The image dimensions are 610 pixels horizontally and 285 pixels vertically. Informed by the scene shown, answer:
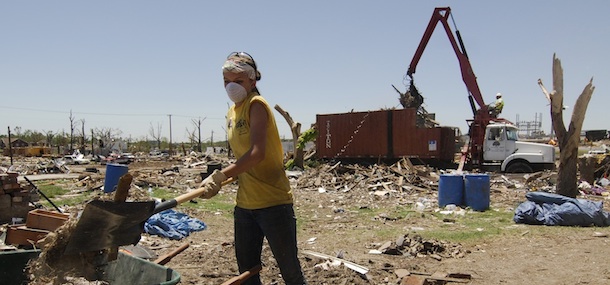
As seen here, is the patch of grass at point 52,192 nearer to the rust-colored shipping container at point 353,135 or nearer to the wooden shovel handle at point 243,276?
the wooden shovel handle at point 243,276

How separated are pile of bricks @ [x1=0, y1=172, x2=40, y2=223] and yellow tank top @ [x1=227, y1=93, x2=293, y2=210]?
570 centimetres

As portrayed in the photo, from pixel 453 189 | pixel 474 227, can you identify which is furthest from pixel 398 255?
pixel 453 189

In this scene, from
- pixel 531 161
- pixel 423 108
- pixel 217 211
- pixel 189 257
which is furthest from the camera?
pixel 423 108

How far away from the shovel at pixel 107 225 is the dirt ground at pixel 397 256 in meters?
2.13

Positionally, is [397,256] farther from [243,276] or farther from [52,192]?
[52,192]

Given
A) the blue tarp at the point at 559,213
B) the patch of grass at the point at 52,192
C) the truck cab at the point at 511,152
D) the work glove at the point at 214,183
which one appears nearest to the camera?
the work glove at the point at 214,183

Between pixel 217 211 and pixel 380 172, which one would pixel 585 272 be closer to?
pixel 217 211

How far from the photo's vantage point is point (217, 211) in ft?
32.6

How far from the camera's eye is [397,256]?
19.5 feet

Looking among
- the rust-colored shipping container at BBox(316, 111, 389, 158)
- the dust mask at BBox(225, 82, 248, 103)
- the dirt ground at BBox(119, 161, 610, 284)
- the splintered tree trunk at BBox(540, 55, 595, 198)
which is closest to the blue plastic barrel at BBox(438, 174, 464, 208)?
the dirt ground at BBox(119, 161, 610, 284)

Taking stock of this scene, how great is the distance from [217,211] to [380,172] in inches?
275

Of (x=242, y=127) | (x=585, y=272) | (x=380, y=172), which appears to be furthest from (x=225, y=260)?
(x=380, y=172)

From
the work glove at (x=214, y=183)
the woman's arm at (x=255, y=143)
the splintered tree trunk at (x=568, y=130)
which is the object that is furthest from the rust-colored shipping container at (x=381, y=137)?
the work glove at (x=214, y=183)

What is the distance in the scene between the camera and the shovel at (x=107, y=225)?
2.56 m
